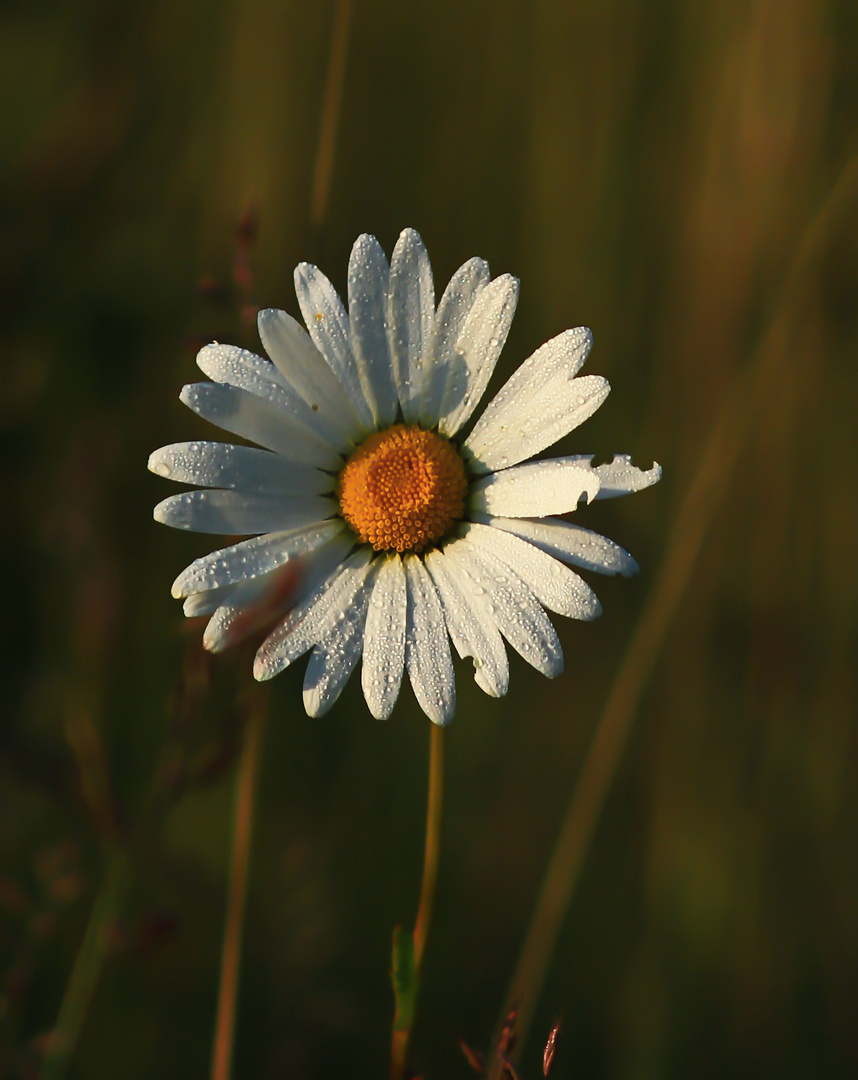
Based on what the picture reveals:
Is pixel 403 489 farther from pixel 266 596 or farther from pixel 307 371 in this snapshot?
pixel 266 596

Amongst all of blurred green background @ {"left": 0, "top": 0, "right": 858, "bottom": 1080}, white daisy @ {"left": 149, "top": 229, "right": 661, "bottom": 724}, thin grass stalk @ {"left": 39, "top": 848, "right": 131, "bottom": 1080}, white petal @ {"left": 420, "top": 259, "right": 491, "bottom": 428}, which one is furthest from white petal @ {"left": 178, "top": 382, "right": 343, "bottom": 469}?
thin grass stalk @ {"left": 39, "top": 848, "right": 131, "bottom": 1080}

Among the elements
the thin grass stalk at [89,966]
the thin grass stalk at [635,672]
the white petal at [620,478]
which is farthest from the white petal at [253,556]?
the thin grass stalk at [635,672]

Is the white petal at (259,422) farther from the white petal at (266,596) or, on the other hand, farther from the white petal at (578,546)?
the white petal at (578,546)

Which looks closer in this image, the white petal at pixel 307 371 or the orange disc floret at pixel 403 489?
the white petal at pixel 307 371

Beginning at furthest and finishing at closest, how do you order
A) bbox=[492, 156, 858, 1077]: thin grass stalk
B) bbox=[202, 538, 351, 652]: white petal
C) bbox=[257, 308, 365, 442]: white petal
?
1. bbox=[492, 156, 858, 1077]: thin grass stalk
2. bbox=[257, 308, 365, 442]: white petal
3. bbox=[202, 538, 351, 652]: white petal

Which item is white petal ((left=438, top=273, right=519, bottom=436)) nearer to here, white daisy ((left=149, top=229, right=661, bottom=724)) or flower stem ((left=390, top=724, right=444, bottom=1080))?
white daisy ((left=149, top=229, right=661, bottom=724))

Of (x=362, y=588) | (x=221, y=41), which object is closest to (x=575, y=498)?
(x=362, y=588)

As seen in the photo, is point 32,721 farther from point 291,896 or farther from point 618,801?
Result: point 618,801
